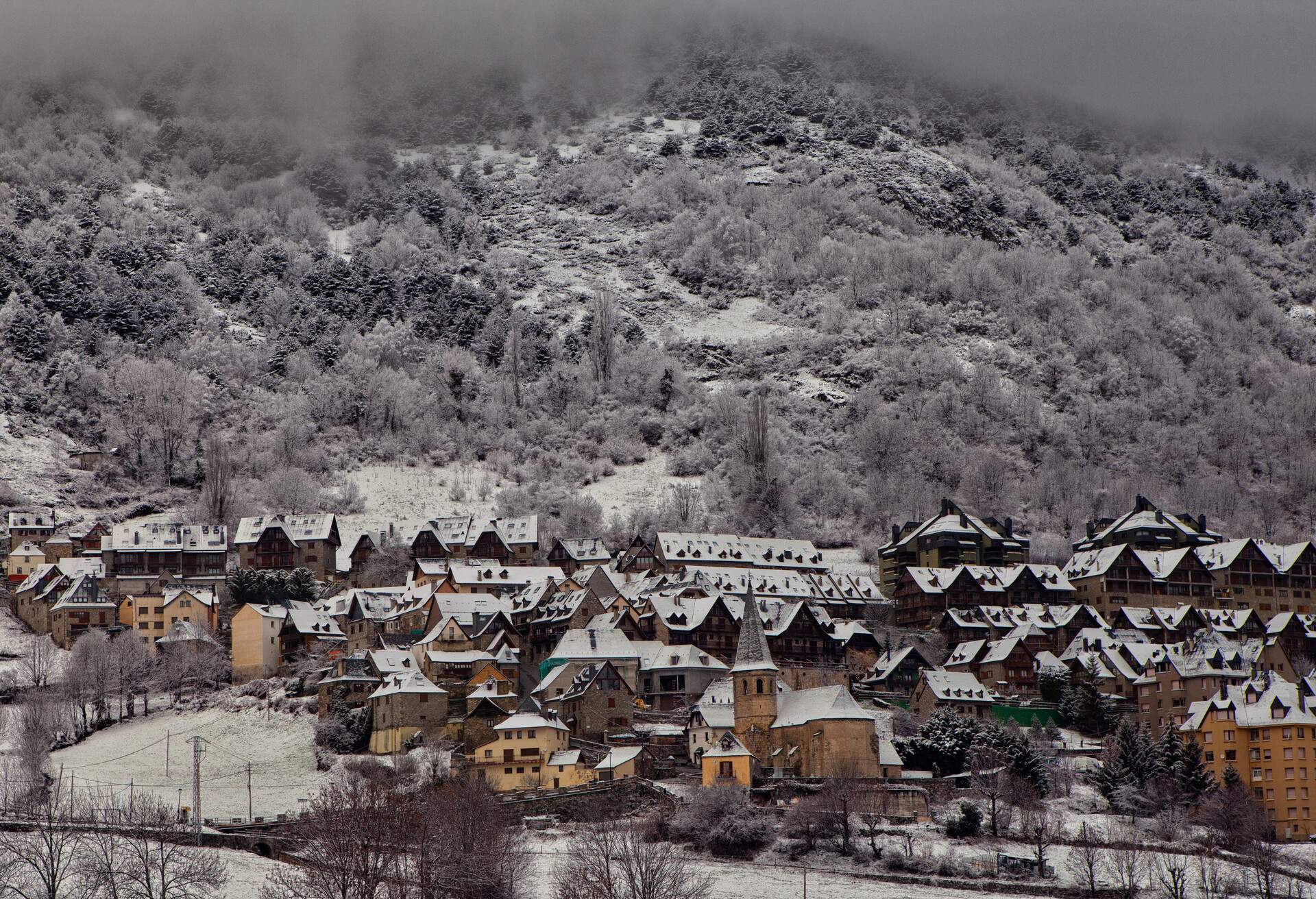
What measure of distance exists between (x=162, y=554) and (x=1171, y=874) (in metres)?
73.0

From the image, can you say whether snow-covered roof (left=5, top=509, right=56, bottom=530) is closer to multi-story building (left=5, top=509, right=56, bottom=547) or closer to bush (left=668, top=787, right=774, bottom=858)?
multi-story building (left=5, top=509, right=56, bottom=547)

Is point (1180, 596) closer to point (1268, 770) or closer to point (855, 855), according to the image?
point (1268, 770)

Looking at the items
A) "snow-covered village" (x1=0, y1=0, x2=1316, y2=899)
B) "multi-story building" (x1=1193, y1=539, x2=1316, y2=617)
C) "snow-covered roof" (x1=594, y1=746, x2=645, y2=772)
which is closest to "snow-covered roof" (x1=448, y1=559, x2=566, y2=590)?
"snow-covered village" (x1=0, y1=0, x2=1316, y2=899)

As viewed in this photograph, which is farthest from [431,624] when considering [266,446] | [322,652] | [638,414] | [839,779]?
[638,414]

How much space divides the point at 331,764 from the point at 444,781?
6734 millimetres

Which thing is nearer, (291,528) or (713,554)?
(713,554)

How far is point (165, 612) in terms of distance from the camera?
4311 inches

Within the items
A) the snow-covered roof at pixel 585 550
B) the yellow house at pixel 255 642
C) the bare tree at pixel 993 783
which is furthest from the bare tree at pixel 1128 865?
the snow-covered roof at pixel 585 550

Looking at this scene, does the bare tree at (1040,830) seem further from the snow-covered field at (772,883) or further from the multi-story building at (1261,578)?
the multi-story building at (1261,578)

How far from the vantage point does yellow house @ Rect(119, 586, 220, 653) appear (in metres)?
109

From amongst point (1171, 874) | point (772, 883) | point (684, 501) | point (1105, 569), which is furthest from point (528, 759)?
point (684, 501)

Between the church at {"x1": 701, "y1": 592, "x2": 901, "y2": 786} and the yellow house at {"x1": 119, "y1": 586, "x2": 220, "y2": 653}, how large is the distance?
36516 millimetres

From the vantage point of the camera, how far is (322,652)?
102 metres

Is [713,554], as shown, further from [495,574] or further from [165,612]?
[165,612]
